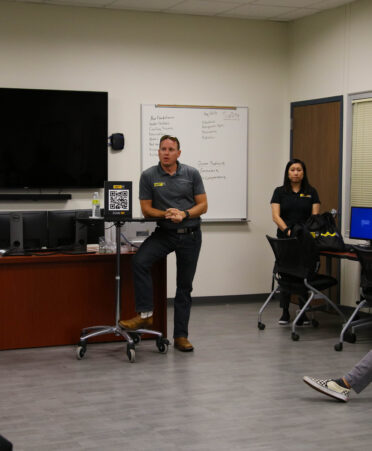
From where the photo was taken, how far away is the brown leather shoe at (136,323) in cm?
537

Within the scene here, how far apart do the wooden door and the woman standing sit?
665mm

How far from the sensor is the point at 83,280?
18.5 ft

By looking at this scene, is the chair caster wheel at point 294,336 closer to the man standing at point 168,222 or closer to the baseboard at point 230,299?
the man standing at point 168,222

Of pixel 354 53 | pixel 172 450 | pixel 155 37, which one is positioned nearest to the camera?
pixel 172 450

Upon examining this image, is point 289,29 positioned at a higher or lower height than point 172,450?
higher

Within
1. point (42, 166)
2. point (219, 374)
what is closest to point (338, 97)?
point (42, 166)

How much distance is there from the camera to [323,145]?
24.1ft

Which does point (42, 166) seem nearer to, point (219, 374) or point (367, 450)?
point (219, 374)

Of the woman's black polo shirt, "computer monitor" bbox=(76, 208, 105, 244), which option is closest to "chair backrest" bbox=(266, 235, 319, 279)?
the woman's black polo shirt

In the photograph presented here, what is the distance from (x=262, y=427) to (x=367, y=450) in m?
0.58

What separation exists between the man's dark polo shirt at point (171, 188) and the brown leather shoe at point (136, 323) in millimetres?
721

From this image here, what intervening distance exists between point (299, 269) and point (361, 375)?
76.5 inches

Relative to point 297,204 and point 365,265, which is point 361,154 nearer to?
point 297,204

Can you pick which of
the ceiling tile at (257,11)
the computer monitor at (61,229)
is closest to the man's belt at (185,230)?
the computer monitor at (61,229)
